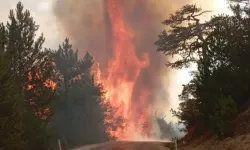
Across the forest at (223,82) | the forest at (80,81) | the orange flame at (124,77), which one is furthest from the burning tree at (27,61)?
the orange flame at (124,77)

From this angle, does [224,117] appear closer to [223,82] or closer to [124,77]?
[223,82]

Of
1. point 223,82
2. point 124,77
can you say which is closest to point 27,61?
point 223,82

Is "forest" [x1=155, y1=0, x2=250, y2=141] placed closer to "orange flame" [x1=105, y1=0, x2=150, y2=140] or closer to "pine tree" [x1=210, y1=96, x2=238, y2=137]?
"pine tree" [x1=210, y1=96, x2=238, y2=137]

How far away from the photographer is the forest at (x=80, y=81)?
801 inches

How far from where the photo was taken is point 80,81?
54.1 m

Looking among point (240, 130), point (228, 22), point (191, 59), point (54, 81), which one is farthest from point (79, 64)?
point (240, 130)

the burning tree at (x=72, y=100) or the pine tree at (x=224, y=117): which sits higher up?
the burning tree at (x=72, y=100)

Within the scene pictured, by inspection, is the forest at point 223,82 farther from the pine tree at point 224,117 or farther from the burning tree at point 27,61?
the burning tree at point 27,61

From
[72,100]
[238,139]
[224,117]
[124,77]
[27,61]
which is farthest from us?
[124,77]

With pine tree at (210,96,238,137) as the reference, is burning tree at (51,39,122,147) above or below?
above

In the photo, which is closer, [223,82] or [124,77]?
[223,82]

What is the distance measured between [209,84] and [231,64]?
2.19m

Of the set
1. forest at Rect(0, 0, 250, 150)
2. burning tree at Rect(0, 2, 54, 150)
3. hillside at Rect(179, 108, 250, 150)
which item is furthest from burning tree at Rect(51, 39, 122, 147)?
hillside at Rect(179, 108, 250, 150)

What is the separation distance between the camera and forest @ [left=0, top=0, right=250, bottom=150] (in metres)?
20.3
